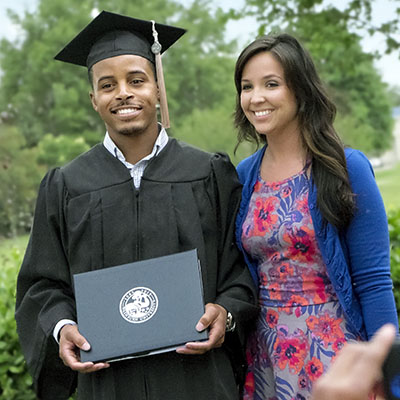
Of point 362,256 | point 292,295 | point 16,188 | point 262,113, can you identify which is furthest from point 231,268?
point 16,188

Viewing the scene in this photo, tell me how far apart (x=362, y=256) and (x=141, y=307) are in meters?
0.80

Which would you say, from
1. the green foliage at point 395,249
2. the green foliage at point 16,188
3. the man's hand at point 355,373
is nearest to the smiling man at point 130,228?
the man's hand at point 355,373

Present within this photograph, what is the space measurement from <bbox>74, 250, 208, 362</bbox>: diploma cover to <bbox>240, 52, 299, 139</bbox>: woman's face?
605 millimetres

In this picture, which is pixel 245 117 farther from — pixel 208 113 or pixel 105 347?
pixel 208 113

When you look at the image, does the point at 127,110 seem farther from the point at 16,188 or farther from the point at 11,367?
the point at 16,188

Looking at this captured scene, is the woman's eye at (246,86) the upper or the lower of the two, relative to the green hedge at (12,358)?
upper

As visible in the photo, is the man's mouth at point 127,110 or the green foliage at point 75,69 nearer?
the man's mouth at point 127,110

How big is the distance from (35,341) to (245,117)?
1.23 meters

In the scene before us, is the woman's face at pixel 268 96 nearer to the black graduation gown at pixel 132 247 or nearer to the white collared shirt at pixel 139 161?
the black graduation gown at pixel 132 247

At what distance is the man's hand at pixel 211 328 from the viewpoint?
2.27m

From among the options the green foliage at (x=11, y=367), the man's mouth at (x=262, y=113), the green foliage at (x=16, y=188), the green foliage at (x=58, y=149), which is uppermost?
the green foliage at (x=58, y=149)

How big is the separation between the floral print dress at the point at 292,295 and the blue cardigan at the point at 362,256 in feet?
0.17

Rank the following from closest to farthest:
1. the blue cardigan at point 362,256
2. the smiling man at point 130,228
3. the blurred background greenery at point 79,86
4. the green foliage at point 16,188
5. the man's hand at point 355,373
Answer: the man's hand at point 355,373
the blue cardigan at point 362,256
the smiling man at point 130,228
the green foliage at point 16,188
the blurred background greenery at point 79,86

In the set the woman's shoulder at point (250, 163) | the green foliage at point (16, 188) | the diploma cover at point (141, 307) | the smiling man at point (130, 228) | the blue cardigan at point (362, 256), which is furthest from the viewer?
the green foliage at point (16, 188)
